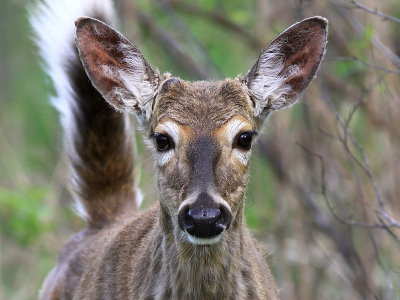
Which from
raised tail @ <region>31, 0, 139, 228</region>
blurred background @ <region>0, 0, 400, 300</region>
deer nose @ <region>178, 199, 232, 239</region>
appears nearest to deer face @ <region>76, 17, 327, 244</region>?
deer nose @ <region>178, 199, 232, 239</region>

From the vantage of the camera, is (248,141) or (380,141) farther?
(380,141)

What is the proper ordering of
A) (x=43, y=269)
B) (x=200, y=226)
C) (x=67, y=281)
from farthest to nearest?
(x=43, y=269) → (x=67, y=281) → (x=200, y=226)

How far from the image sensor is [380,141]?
10352mm

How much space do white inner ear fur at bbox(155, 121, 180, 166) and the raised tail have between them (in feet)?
6.89

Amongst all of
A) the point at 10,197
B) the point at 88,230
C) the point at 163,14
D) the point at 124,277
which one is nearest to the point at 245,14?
the point at 163,14

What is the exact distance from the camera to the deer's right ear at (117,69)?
21.9ft

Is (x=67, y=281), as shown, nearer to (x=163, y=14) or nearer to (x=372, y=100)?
(x=372, y=100)

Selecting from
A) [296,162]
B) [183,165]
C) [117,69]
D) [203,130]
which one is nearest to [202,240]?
[183,165]

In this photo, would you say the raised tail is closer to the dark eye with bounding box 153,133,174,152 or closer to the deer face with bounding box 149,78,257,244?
the deer face with bounding box 149,78,257,244

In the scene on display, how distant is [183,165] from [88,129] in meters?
2.53

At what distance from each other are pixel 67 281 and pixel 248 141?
241 centimetres

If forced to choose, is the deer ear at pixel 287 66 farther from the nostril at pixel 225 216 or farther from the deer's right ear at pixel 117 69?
the nostril at pixel 225 216

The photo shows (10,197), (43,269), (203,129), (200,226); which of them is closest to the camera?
(200,226)

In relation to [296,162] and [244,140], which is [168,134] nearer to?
[244,140]
